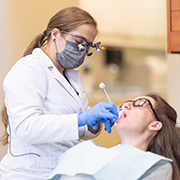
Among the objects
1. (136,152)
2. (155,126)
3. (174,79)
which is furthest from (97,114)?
(174,79)

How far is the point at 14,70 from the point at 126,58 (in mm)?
4388

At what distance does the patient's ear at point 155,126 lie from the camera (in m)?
1.44

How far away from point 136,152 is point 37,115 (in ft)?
1.60

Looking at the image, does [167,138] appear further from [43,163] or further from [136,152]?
[43,163]

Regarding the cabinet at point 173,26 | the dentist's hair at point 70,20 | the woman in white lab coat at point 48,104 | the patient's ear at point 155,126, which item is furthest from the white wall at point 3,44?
the cabinet at point 173,26

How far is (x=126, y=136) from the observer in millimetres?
1432

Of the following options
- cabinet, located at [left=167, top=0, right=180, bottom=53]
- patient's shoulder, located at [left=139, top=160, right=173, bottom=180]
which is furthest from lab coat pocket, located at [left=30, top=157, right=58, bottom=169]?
cabinet, located at [left=167, top=0, right=180, bottom=53]

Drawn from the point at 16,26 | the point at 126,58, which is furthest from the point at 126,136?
the point at 126,58

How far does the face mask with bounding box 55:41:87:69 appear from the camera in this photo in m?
1.49

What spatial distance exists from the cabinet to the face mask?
87 cm

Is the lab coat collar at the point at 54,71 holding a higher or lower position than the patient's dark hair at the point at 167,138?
higher

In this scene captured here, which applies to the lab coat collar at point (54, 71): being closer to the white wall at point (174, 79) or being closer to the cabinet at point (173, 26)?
the cabinet at point (173, 26)

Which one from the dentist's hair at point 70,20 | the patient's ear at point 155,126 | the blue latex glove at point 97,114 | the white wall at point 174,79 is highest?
the dentist's hair at point 70,20

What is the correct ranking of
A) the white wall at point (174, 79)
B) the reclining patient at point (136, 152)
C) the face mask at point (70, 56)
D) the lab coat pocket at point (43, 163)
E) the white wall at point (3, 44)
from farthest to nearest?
the white wall at point (174, 79) → the white wall at point (3, 44) → the face mask at point (70, 56) → the lab coat pocket at point (43, 163) → the reclining patient at point (136, 152)
